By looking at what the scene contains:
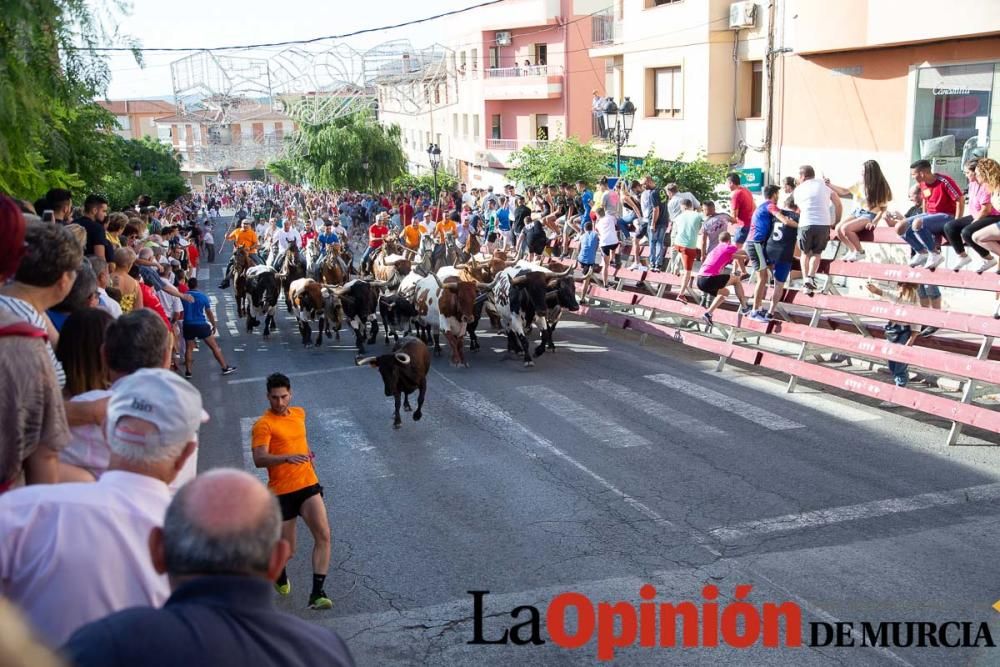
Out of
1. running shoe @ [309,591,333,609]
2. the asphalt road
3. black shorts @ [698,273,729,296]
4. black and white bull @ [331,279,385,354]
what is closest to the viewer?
the asphalt road

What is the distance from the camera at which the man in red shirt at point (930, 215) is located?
1320 centimetres

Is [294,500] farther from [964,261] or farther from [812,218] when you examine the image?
[964,261]

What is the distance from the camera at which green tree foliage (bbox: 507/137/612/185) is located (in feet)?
97.0

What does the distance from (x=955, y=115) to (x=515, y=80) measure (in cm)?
3047

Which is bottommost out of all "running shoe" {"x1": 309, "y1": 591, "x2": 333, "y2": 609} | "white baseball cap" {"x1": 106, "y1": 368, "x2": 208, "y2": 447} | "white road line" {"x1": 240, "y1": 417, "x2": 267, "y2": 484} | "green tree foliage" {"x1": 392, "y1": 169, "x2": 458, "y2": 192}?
"white road line" {"x1": 240, "y1": 417, "x2": 267, "y2": 484}

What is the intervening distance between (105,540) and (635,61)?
3056 cm

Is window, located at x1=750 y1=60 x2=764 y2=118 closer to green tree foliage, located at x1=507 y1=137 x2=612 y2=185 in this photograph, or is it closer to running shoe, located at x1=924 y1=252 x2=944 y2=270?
green tree foliage, located at x1=507 y1=137 x2=612 y2=185

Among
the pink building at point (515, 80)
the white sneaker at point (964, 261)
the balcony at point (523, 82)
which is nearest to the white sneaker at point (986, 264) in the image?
the white sneaker at point (964, 261)

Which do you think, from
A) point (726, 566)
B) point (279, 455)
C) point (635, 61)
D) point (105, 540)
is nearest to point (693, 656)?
point (726, 566)

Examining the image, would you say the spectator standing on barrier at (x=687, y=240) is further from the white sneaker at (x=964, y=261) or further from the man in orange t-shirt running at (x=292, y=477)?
the man in orange t-shirt running at (x=292, y=477)

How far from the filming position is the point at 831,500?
31.5 feet

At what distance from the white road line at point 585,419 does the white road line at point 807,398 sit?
2670mm

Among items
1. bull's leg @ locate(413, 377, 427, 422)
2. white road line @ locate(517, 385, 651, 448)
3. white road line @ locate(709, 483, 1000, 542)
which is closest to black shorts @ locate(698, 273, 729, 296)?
white road line @ locate(517, 385, 651, 448)

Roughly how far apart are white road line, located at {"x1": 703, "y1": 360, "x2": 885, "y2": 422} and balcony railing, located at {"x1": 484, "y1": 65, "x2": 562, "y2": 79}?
3293 cm
